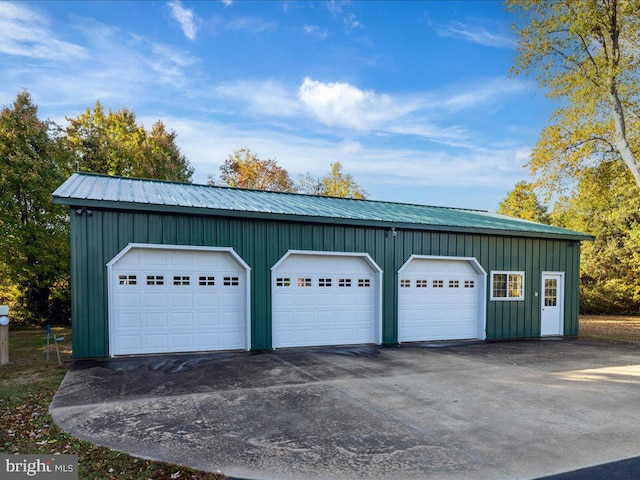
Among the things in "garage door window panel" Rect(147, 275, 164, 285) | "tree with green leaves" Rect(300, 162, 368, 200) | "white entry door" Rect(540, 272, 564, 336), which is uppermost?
"tree with green leaves" Rect(300, 162, 368, 200)

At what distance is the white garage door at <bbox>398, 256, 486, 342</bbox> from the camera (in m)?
10.4

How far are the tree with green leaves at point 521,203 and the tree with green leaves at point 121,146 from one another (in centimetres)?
2248

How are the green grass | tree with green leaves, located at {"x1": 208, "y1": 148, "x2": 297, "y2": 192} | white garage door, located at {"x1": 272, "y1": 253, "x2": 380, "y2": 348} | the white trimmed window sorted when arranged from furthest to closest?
1. tree with green leaves, located at {"x1": 208, "y1": 148, "x2": 297, "y2": 192}
2. the white trimmed window
3. white garage door, located at {"x1": 272, "y1": 253, "x2": 380, "y2": 348}
4. the green grass

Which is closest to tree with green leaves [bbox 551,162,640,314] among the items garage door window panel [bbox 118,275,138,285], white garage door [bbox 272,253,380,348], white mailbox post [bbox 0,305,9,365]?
white garage door [bbox 272,253,380,348]

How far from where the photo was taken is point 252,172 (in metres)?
27.7

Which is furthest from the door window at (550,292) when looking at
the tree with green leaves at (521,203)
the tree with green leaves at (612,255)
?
the tree with green leaves at (521,203)

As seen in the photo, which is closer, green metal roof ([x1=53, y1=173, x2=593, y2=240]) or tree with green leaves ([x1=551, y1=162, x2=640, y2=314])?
green metal roof ([x1=53, y1=173, x2=593, y2=240])

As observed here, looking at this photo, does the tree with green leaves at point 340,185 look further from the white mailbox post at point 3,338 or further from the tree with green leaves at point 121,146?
the white mailbox post at point 3,338

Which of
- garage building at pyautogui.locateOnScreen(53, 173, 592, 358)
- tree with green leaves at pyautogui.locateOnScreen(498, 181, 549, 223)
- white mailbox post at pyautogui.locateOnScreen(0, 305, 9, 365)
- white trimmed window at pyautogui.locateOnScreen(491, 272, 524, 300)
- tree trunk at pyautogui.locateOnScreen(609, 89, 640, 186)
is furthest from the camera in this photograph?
tree with green leaves at pyautogui.locateOnScreen(498, 181, 549, 223)

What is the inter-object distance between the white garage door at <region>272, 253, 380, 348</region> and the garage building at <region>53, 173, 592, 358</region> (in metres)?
0.03

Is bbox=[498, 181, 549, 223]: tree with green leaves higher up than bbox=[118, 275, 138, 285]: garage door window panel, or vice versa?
bbox=[498, 181, 549, 223]: tree with green leaves

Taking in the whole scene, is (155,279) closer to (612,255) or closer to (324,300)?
(324,300)

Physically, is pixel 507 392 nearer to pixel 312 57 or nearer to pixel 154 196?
pixel 154 196

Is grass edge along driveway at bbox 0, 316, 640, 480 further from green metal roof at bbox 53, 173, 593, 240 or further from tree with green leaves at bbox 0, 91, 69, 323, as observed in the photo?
tree with green leaves at bbox 0, 91, 69, 323
